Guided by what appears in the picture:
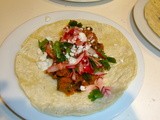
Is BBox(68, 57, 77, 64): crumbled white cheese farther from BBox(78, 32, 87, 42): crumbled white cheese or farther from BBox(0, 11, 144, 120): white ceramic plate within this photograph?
BBox(0, 11, 144, 120): white ceramic plate

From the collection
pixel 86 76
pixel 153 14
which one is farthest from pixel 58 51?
pixel 153 14

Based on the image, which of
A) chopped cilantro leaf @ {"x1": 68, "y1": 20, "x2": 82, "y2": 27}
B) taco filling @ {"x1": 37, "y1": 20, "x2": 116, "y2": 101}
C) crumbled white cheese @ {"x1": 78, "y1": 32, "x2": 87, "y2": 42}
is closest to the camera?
taco filling @ {"x1": 37, "y1": 20, "x2": 116, "y2": 101}

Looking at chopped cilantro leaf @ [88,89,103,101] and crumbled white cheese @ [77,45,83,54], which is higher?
crumbled white cheese @ [77,45,83,54]

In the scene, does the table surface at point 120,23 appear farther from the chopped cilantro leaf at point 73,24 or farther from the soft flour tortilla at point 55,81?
the chopped cilantro leaf at point 73,24

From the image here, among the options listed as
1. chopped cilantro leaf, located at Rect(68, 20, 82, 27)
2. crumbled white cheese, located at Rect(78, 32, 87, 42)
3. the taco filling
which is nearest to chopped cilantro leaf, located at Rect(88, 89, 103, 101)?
the taco filling

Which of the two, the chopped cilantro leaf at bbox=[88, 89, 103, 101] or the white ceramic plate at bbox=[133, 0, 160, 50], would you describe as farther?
the white ceramic plate at bbox=[133, 0, 160, 50]

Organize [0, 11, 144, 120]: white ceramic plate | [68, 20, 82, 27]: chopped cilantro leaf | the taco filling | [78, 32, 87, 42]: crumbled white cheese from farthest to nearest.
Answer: [68, 20, 82, 27]: chopped cilantro leaf → [78, 32, 87, 42]: crumbled white cheese → the taco filling → [0, 11, 144, 120]: white ceramic plate

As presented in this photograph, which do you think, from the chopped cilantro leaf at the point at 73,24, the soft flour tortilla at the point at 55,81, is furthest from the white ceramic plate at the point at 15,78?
the chopped cilantro leaf at the point at 73,24
